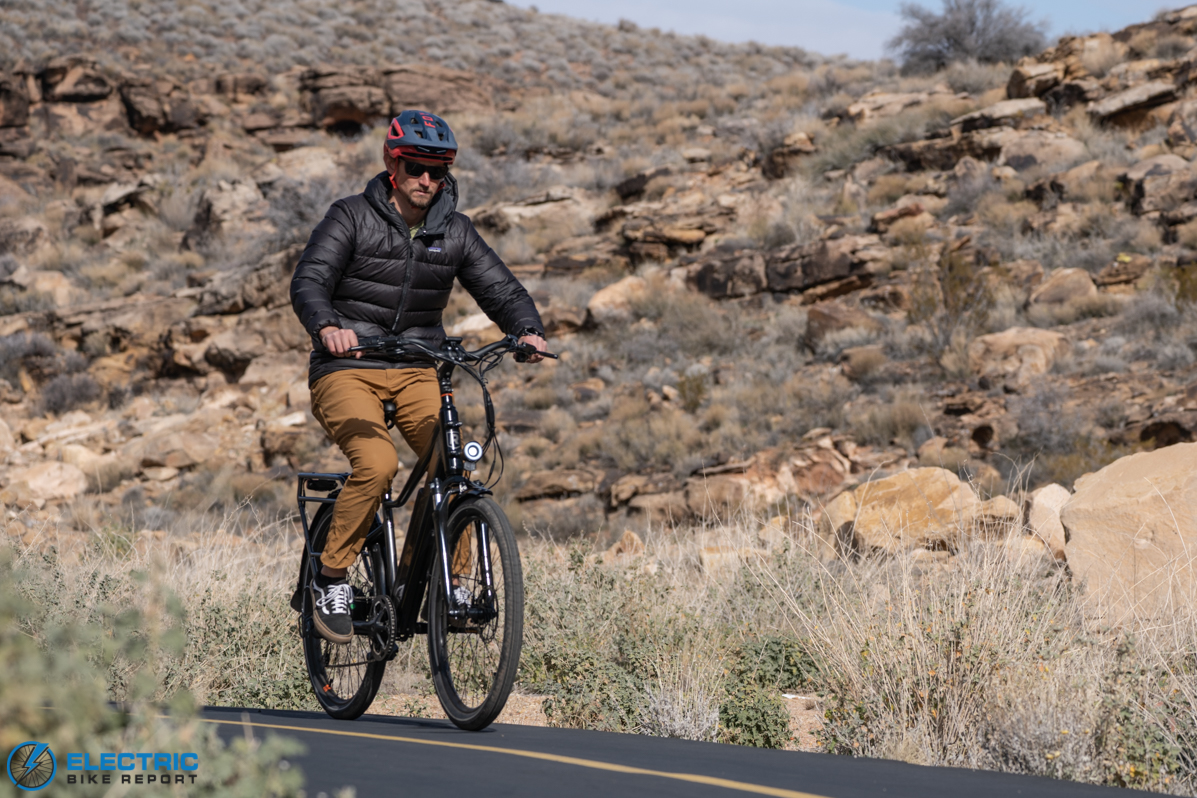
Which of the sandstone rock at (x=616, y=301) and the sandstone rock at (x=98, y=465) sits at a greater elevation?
the sandstone rock at (x=616, y=301)

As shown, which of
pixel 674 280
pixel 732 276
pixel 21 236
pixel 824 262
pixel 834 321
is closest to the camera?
pixel 834 321

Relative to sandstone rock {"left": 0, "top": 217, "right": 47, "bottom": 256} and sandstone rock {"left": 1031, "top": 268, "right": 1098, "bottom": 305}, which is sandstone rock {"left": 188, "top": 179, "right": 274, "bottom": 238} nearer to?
sandstone rock {"left": 0, "top": 217, "right": 47, "bottom": 256}

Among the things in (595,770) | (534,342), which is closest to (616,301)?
(534,342)

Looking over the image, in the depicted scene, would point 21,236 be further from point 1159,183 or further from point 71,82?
point 1159,183

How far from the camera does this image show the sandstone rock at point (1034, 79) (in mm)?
22781

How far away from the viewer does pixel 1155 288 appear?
602 inches

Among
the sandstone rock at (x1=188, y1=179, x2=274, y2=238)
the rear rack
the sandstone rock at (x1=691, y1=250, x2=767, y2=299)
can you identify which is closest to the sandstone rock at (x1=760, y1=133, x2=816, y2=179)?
the sandstone rock at (x1=691, y1=250, x2=767, y2=299)

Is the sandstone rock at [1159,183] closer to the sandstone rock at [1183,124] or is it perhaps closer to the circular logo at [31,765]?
the sandstone rock at [1183,124]

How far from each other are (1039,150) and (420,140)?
18.5 metres

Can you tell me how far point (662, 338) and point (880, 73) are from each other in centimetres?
1929

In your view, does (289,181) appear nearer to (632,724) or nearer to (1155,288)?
(1155,288)

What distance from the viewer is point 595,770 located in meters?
3.43

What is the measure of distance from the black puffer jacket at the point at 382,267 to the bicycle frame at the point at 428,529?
357mm

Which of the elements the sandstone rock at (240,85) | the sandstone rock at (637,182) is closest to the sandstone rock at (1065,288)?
the sandstone rock at (637,182)
